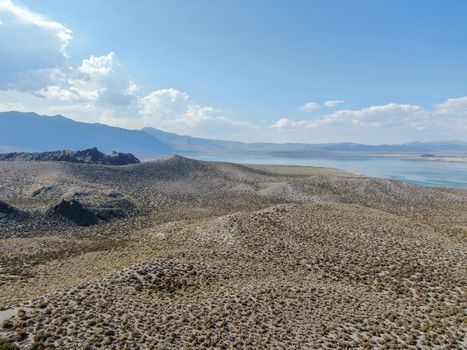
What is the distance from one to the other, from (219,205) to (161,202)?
9791 millimetres

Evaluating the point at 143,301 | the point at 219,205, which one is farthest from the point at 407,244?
the point at 219,205

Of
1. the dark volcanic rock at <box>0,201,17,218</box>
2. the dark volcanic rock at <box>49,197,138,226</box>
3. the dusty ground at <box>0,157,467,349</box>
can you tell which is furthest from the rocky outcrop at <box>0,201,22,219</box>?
the dark volcanic rock at <box>49,197,138,226</box>

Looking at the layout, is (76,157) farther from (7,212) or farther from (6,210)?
(7,212)

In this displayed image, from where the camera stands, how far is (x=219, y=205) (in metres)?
62.6

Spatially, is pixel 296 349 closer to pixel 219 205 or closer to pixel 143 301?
pixel 143 301

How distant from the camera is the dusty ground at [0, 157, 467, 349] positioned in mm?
15992

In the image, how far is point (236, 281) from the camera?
22828mm

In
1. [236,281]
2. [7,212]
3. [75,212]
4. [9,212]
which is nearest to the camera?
[236,281]

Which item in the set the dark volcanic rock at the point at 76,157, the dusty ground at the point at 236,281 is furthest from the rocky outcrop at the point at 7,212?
the dark volcanic rock at the point at 76,157

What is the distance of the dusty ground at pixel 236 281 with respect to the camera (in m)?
16.0

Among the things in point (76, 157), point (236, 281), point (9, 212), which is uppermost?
point (76, 157)

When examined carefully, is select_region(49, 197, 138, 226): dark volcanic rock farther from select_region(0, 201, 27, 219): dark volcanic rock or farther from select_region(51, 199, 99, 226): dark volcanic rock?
select_region(0, 201, 27, 219): dark volcanic rock

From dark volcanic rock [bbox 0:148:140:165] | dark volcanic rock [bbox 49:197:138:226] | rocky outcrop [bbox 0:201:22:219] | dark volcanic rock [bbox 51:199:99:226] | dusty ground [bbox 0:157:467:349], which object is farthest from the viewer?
dark volcanic rock [bbox 0:148:140:165]

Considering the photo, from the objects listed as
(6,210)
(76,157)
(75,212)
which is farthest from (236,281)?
(76,157)
